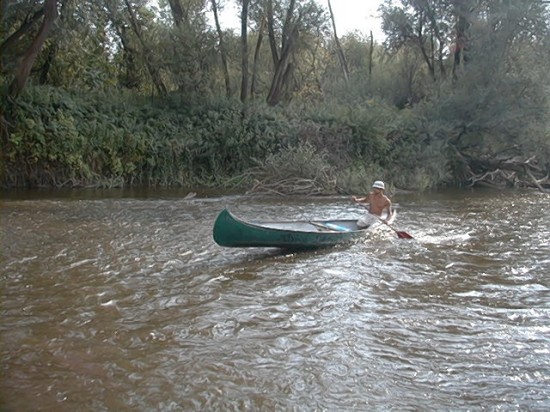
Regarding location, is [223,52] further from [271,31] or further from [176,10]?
[271,31]

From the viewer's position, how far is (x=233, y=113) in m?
23.6

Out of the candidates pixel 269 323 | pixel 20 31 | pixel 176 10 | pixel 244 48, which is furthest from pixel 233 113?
pixel 269 323

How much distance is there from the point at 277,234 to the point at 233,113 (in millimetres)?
14842

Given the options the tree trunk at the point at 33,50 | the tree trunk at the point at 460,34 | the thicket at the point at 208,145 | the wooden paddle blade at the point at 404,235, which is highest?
the tree trunk at the point at 460,34

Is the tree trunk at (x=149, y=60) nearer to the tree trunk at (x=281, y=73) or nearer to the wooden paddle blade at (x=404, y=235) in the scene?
the tree trunk at (x=281, y=73)

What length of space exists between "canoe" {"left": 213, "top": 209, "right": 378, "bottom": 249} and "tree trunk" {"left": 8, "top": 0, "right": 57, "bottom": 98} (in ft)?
34.9

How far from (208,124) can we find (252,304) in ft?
55.6

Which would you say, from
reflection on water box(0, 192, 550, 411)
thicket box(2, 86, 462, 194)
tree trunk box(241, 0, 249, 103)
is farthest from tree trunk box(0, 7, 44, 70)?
reflection on water box(0, 192, 550, 411)

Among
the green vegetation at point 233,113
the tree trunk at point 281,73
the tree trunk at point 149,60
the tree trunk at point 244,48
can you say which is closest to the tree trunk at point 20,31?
the green vegetation at point 233,113

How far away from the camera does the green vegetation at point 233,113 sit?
19609 mm

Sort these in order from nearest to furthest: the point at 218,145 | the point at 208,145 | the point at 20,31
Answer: the point at 20,31, the point at 208,145, the point at 218,145

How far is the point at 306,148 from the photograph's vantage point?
66.7 ft

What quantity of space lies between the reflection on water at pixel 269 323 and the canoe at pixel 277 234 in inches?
9.7

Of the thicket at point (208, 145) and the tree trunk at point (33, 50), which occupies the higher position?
the tree trunk at point (33, 50)
